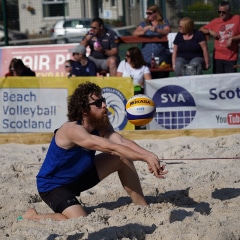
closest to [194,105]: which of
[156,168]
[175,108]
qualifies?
[175,108]

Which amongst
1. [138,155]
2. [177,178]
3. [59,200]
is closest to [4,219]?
[59,200]

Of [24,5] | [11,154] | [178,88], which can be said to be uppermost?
[24,5]

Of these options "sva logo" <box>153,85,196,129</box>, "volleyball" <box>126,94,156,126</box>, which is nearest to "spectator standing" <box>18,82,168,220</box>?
"volleyball" <box>126,94,156,126</box>

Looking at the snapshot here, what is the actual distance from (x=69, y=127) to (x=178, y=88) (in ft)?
15.1

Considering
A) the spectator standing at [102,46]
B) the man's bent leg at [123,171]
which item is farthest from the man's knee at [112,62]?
the man's bent leg at [123,171]

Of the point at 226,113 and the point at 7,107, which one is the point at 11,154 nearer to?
the point at 7,107

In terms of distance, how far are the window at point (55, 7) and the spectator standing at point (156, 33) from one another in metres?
3.96

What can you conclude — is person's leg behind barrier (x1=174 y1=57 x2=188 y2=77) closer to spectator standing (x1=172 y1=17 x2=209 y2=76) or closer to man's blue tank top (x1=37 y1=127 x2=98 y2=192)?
spectator standing (x1=172 y1=17 x2=209 y2=76)

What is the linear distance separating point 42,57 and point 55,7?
264 cm

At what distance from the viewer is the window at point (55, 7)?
15461mm

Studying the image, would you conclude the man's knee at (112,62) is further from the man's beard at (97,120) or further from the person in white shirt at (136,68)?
the man's beard at (97,120)

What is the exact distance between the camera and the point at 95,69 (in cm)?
1126

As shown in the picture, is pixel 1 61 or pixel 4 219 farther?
pixel 1 61

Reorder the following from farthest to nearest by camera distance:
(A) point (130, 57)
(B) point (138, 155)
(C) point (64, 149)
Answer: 1. (A) point (130, 57)
2. (C) point (64, 149)
3. (B) point (138, 155)
